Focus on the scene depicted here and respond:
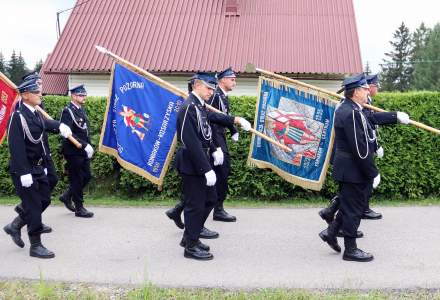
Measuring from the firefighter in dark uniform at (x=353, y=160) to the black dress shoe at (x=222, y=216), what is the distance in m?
2.11

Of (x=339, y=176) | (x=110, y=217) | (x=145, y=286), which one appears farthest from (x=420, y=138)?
(x=145, y=286)

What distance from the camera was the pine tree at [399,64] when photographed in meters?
68.5

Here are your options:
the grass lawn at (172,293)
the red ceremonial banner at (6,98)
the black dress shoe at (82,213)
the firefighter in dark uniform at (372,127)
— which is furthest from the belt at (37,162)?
the firefighter in dark uniform at (372,127)

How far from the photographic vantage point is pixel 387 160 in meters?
8.70

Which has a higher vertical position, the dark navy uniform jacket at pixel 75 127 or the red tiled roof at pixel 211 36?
the red tiled roof at pixel 211 36

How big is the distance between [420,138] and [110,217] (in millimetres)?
5210

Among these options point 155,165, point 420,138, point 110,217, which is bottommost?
point 110,217

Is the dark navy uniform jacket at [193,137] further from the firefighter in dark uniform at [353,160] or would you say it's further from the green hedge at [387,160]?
the green hedge at [387,160]

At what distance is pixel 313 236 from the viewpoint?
259 inches

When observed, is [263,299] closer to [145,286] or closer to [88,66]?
[145,286]

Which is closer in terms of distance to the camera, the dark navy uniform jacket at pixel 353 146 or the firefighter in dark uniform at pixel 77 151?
the dark navy uniform jacket at pixel 353 146

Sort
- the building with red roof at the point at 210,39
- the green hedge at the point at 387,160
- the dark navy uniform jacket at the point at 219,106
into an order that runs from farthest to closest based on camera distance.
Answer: the building with red roof at the point at 210,39
the green hedge at the point at 387,160
the dark navy uniform jacket at the point at 219,106

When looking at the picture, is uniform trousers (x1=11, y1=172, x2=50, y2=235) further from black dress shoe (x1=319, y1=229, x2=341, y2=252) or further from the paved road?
black dress shoe (x1=319, y1=229, x2=341, y2=252)

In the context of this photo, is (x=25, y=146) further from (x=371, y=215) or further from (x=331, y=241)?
(x=371, y=215)
